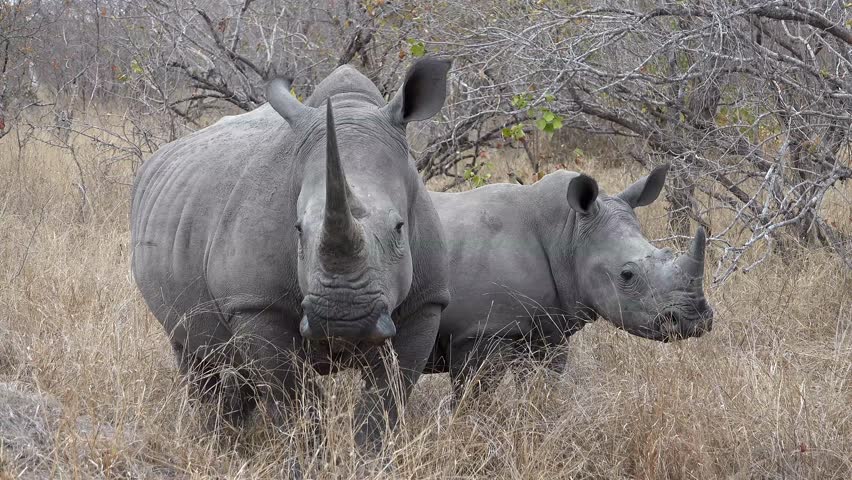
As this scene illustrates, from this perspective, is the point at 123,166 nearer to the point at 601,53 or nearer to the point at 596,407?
the point at 601,53

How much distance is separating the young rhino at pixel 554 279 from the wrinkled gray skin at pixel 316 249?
88 cm

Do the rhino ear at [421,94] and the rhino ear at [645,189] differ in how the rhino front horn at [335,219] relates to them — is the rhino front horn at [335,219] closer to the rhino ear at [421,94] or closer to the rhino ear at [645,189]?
the rhino ear at [421,94]

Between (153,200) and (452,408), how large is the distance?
164cm

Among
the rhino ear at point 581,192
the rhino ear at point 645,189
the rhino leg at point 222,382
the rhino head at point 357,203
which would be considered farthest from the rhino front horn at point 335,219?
the rhino ear at point 645,189

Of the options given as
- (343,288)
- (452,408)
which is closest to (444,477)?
(343,288)

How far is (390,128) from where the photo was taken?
147 inches

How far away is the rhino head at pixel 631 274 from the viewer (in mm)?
4809

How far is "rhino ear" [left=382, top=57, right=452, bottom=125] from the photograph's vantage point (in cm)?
377

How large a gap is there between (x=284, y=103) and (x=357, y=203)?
0.72m

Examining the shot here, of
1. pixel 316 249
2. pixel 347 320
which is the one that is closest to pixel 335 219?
pixel 316 249

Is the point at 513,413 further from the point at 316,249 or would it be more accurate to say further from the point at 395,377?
the point at 316,249

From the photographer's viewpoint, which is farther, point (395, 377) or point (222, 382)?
point (222, 382)

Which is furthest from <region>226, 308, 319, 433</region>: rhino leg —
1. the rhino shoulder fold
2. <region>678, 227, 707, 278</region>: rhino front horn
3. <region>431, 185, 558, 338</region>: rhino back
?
<region>678, 227, 707, 278</region>: rhino front horn

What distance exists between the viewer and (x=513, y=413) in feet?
14.4
